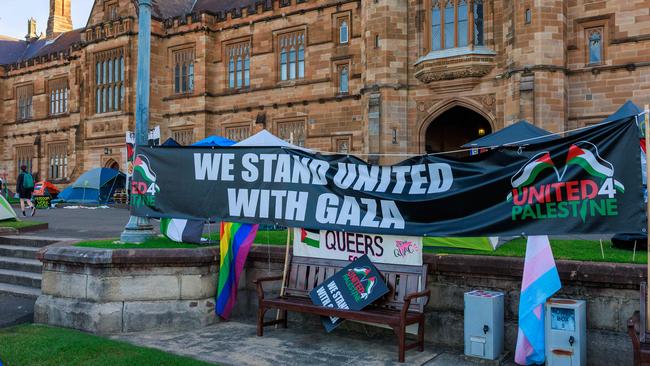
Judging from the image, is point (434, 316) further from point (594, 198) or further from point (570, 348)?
point (594, 198)

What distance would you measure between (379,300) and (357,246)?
784mm

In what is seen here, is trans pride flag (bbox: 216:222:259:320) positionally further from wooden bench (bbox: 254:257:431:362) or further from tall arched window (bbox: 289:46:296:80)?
tall arched window (bbox: 289:46:296:80)

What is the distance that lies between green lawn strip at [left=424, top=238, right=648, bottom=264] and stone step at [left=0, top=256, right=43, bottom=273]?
6.82m

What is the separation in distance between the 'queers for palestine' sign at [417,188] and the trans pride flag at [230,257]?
1.24 ft

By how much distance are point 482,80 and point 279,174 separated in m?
14.3

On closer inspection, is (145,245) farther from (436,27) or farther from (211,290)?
(436,27)

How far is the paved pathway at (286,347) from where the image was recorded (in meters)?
6.09

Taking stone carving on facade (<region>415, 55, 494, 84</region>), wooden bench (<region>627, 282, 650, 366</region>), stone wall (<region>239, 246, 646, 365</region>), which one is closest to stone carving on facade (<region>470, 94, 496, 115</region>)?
stone carving on facade (<region>415, 55, 494, 84</region>)

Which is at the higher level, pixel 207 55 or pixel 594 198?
pixel 207 55

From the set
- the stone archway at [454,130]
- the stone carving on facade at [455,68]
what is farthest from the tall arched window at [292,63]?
the stone carving on facade at [455,68]

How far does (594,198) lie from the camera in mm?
5398

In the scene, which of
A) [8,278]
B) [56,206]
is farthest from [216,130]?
[8,278]

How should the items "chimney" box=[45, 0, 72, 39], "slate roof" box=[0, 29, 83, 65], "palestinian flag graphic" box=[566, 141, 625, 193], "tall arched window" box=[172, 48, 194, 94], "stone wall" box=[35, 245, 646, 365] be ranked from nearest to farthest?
"palestinian flag graphic" box=[566, 141, 625, 193] < "stone wall" box=[35, 245, 646, 365] < "tall arched window" box=[172, 48, 194, 94] < "slate roof" box=[0, 29, 83, 65] < "chimney" box=[45, 0, 72, 39]

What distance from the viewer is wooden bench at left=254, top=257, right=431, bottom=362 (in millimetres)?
6074
